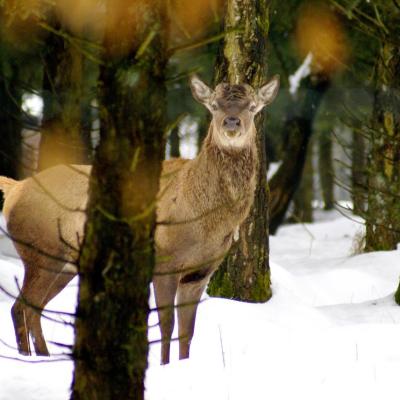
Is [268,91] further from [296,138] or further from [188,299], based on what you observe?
[296,138]

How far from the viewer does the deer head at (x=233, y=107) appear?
7.00 m

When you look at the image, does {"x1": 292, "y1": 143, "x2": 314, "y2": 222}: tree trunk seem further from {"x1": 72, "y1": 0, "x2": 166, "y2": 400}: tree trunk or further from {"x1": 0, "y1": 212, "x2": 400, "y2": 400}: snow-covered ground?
{"x1": 72, "y1": 0, "x2": 166, "y2": 400}: tree trunk

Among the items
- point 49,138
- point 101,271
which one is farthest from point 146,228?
point 49,138

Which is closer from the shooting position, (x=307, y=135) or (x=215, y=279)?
(x=215, y=279)

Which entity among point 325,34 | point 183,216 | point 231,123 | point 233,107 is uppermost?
point 325,34

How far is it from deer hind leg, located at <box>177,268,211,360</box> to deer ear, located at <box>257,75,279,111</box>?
1.65 metres

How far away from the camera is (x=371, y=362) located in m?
5.94

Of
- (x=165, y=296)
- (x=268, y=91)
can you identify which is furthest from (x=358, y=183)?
(x=165, y=296)

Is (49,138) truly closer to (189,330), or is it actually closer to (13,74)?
(13,74)

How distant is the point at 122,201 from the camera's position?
402 centimetres

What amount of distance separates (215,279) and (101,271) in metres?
4.71

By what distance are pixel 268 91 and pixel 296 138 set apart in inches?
299

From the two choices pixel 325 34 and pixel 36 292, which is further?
pixel 325 34

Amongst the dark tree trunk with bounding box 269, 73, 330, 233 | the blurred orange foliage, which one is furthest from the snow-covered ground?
the blurred orange foliage
